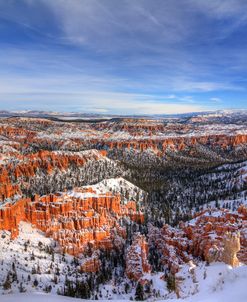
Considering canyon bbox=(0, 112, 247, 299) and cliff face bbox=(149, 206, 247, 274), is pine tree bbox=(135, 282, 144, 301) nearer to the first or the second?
canyon bbox=(0, 112, 247, 299)

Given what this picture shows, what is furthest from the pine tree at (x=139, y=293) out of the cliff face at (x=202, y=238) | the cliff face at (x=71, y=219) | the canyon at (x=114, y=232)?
the cliff face at (x=71, y=219)

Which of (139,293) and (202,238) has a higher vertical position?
(202,238)

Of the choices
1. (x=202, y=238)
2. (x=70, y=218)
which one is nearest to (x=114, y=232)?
(x=70, y=218)

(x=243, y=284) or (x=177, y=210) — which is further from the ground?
(x=243, y=284)

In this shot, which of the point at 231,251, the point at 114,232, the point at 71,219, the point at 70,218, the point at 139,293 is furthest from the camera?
the point at 114,232

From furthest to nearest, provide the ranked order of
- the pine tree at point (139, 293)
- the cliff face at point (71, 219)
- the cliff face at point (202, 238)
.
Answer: the cliff face at point (71, 219) < the cliff face at point (202, 238) < the pine tree at point (139, 293)

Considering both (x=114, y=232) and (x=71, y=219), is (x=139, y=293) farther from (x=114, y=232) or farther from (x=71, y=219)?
(x=71, y=219)

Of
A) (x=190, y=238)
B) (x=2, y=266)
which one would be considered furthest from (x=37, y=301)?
(x=190, y=238)

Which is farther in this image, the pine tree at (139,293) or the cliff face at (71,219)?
the cliff face at (71,219)

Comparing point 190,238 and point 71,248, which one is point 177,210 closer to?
point 190,238

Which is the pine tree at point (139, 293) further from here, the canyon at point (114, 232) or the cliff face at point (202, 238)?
the cliff face at point (202, 238)

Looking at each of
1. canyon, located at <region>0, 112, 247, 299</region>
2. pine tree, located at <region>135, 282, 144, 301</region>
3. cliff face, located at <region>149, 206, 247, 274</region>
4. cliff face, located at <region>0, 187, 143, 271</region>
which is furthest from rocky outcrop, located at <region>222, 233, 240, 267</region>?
cliff face, located at <region>0, 187, 143, 271</region>
